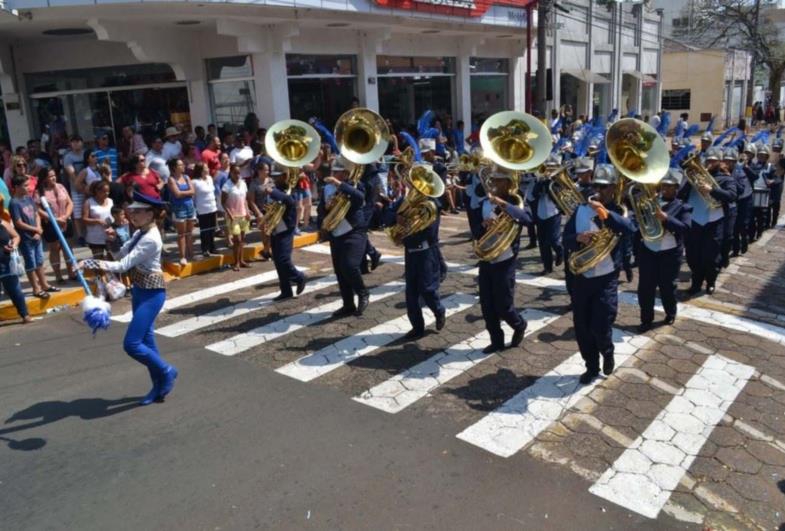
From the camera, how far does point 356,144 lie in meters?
8.12

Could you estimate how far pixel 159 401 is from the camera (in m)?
5.78

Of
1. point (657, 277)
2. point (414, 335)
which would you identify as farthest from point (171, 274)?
point (657, 277)

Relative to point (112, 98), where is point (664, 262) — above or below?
below

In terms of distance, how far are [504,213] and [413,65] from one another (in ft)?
45.9

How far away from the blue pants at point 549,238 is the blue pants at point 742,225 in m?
2.97

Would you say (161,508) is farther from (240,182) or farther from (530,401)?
(240,182)

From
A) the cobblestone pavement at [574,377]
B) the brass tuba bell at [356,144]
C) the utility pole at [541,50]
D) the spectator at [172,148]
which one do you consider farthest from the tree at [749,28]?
the brass tuba bell at [356,144]

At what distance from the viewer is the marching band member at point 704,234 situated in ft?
27.2

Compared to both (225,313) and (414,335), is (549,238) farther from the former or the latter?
(225,313)

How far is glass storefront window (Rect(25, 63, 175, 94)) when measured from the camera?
15.3m

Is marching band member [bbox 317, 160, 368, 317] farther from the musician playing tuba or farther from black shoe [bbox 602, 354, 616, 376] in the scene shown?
black shoe [bbox 602, 354, 616, 376]

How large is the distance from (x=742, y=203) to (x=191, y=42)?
11.8 metres

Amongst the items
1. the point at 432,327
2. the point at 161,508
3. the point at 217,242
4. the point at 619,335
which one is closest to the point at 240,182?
the point at 217,242

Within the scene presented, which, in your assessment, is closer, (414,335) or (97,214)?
(414,335)
